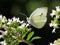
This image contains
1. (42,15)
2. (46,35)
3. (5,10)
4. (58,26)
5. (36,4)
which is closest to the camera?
(58,26)

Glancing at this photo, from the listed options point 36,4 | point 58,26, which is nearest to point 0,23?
point 58,26

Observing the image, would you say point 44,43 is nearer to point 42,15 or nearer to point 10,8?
point 10,8

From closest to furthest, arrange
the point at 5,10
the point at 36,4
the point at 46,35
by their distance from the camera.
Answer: the point at 46,35, the point at 36,4, the point at 5,10

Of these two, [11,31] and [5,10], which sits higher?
[5,10]

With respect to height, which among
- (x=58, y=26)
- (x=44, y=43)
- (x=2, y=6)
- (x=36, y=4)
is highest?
(x=2, y=6)

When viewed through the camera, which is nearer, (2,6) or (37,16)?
(37,16)

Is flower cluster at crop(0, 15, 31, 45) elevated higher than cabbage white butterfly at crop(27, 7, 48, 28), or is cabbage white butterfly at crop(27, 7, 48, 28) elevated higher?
cabbage white butterfly at crop(27, 7, 48, 28)

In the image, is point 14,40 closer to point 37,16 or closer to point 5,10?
point 37,16

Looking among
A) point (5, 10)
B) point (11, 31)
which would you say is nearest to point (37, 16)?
point (11, 31)

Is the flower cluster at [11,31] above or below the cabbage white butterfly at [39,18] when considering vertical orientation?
below
